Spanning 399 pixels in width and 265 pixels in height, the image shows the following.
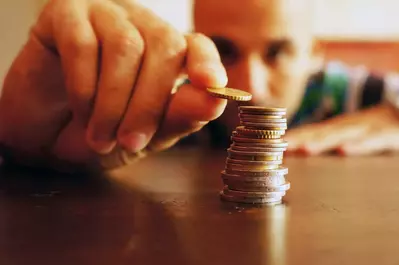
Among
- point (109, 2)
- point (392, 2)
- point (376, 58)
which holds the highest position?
point (109, 2)

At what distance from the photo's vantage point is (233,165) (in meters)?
0.58

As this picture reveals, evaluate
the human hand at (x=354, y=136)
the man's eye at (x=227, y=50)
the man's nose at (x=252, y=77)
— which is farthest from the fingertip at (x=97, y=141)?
the man's eye at (x=227, y=50)

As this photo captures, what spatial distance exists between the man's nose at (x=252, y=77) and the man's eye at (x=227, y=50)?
0.04 m

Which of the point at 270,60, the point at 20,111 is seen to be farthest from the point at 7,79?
the point at 270,60

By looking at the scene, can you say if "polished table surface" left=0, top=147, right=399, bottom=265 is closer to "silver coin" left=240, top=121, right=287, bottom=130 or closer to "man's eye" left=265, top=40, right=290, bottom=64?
"silver coin" left=240, top=121, right=287, bottom=130

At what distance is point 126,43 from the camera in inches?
28.1

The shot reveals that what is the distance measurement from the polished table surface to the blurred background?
2.72 m

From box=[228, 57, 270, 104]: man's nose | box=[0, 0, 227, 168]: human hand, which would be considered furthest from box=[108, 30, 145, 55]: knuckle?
box=[228, 57, 270, 104]: man's nose

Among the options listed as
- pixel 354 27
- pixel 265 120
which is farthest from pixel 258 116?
pixel 354 27

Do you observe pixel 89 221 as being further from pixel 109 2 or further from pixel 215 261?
pixel 109 2

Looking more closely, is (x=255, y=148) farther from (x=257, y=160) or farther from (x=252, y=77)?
(x=252, y=77)

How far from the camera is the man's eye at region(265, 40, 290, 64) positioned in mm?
1861

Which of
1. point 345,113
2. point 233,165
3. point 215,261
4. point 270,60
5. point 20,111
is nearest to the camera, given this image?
point 215,261

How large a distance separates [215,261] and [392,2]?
341cm
